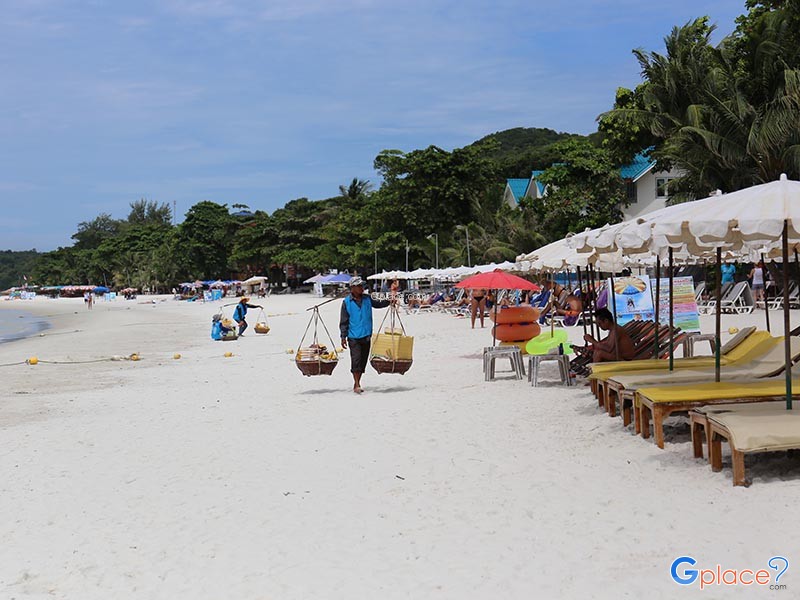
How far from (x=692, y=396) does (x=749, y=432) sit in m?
1.10

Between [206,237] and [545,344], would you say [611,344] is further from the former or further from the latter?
[206,237]

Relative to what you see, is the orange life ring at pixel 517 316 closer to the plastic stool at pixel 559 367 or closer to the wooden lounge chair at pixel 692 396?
the plastic stool at pixel 559 367

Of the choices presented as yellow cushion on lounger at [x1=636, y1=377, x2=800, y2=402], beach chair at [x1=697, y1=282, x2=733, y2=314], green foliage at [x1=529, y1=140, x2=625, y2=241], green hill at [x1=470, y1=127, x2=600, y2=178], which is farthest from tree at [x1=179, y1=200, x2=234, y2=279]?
yellow cushion on lounger at [x1=636, y1=377, x2=800, y2=402]

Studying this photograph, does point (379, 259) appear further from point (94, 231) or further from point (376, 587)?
point (94, 231)

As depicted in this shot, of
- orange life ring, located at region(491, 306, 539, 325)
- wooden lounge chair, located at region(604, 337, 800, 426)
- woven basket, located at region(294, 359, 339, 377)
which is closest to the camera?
wooden lounge chair, located at region(604, 337, 800, 426)

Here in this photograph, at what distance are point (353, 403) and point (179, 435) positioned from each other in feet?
7.70

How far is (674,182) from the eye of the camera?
27625mm

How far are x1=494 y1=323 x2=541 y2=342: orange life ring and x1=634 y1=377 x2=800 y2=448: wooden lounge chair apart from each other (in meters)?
5.40

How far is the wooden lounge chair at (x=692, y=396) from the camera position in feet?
20.3

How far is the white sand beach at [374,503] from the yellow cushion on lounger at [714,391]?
0.44 metres

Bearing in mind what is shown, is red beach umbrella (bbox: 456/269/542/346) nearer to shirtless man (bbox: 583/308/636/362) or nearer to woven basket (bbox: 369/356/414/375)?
woven basket (bbox: 369/356/414/375)

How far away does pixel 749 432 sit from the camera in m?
5.13

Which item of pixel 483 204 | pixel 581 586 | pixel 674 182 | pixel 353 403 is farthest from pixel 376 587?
pixel 483 204

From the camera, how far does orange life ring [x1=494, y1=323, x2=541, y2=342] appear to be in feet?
39.8
